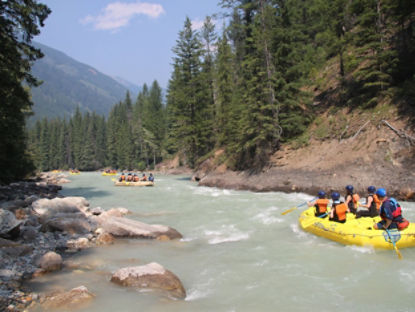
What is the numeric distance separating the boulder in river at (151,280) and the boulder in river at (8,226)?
359 cm

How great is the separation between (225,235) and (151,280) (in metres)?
4.29

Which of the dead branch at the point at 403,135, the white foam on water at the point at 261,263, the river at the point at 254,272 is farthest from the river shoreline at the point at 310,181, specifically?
the white foam on water at the point at 261,263

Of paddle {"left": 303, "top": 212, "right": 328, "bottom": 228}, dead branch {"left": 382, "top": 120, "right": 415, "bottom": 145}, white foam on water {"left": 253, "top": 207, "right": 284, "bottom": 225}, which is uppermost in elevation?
dead branch {"left": 382, "top": 120, "right": 415, "bottom": 145}

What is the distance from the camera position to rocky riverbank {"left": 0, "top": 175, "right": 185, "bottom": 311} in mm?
4926

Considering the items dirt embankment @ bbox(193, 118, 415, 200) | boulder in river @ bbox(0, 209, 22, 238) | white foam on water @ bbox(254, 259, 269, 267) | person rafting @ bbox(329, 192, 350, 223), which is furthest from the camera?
dirt embankment @ bbox(193, 118, 415, 200)

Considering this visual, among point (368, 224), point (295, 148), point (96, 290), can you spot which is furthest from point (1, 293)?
point (295, 148)

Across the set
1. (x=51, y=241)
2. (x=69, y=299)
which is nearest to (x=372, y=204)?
(x=69, y=299)

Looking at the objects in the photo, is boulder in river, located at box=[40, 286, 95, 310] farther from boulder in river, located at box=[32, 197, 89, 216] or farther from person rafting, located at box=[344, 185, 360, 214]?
person rafting, located at box=[344, 185, 360, 214]

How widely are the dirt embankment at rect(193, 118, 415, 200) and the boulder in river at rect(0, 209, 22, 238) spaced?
13.2 metres

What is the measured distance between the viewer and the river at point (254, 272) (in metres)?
5.14

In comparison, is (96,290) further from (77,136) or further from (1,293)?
(77,136)

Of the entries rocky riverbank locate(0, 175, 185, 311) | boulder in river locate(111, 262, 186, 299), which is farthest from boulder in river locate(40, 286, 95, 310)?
boulder in river locate(111, 262, 186, 299)

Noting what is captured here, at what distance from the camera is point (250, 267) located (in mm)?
6828

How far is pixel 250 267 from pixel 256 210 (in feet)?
20.8
